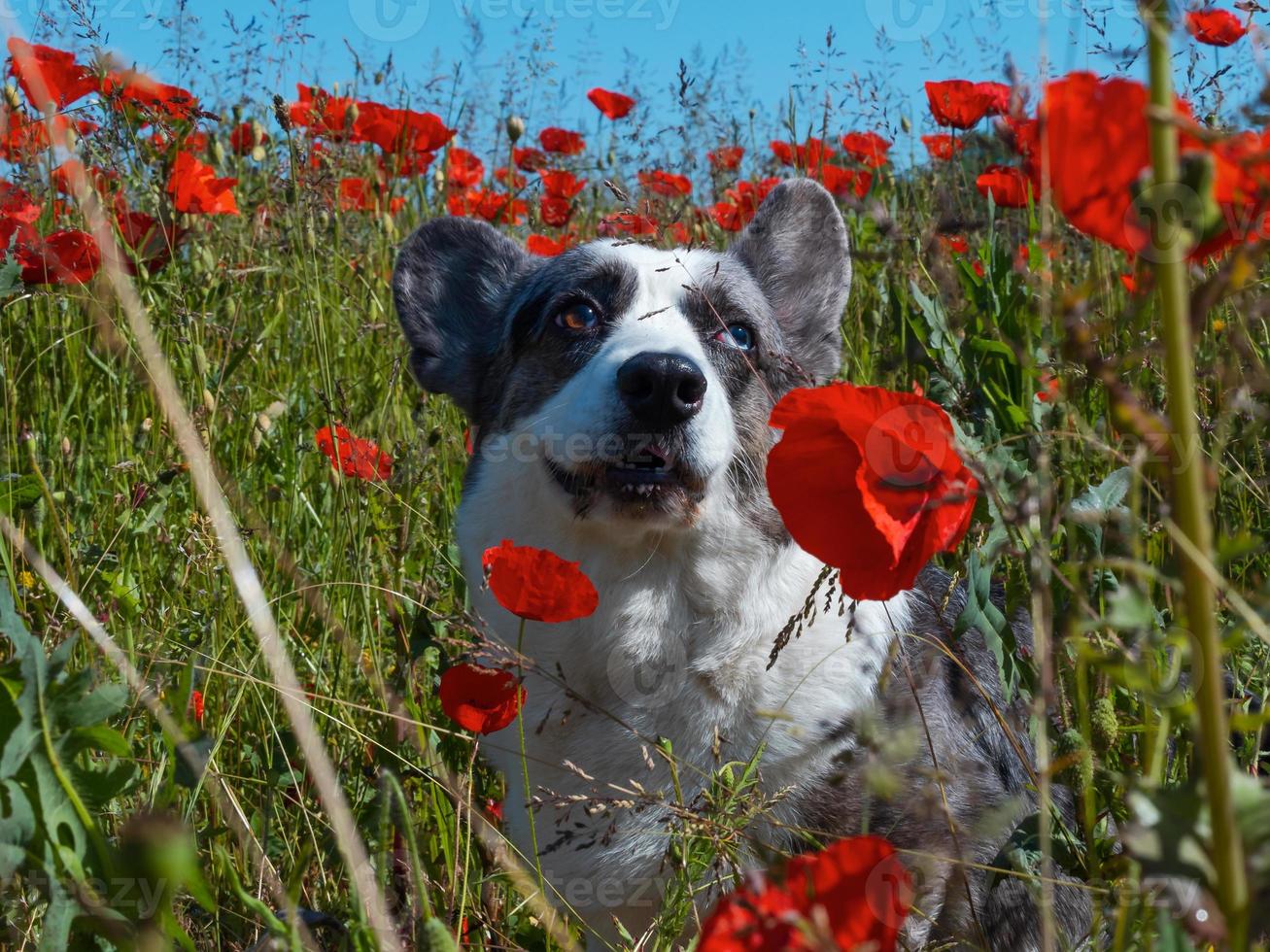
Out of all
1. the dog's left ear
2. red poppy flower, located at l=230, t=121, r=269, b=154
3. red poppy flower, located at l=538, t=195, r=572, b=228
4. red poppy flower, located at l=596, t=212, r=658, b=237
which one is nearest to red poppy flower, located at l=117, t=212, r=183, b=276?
red poppy flower, located at l=230, t=121, r=269, b=154

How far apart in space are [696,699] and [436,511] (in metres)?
1.45

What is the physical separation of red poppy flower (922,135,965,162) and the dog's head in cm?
61

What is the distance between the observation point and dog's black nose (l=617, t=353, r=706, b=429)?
2.59m

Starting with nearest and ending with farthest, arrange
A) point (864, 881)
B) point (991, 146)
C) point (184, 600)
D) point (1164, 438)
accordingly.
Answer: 1. point (1164, 438)
2. point (864, 881)
3. point (991, 146)
4. point (184, 600)

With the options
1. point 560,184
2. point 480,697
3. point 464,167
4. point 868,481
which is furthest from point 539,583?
point 464,167

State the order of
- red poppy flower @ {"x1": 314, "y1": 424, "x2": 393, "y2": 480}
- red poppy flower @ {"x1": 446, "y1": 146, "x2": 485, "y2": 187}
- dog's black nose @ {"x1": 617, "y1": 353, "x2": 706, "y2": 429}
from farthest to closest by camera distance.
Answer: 1. red poppy flower @ {"x1": 446, "y1": 146, "x2": 485, "y2": 187}
2. dog's black nose @ {"x1": 617, "y1": 353, "x2": 706, "y2": 429}
3. red poppy flower @ {"x1": 314, "y1": 424, "x2": 393, "y2": 480}

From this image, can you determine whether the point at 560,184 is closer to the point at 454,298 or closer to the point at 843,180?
the point at 454,298

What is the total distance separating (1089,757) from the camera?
4.16 ft

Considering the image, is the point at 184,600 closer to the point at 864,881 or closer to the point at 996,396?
the point at 996,396

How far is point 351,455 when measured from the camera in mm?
2561

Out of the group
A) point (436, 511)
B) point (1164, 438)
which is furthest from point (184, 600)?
point (1164, 438)

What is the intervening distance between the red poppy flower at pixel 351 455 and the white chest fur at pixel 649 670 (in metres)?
0.43

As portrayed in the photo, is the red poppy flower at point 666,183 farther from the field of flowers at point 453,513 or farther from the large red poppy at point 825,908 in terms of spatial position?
the large red poppy at point 825,908

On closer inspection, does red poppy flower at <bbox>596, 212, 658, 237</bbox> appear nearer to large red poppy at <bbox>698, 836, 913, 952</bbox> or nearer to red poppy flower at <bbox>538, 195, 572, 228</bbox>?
red poppy flower at <bbox>538, 195, 572, 228</bbox>
